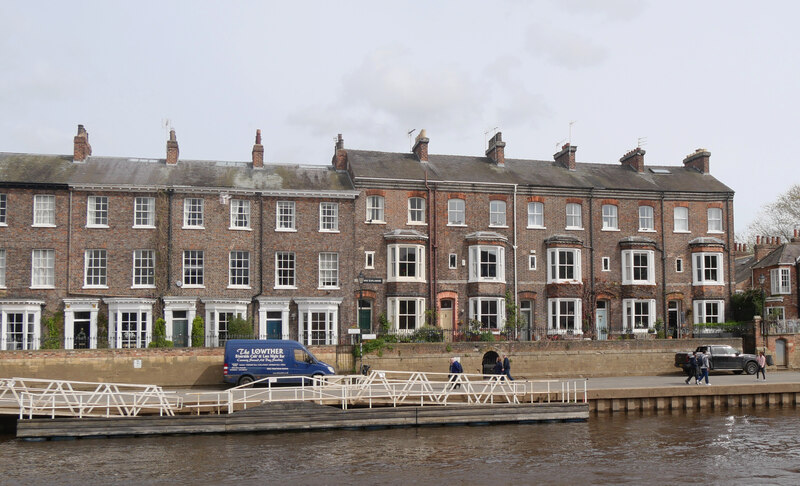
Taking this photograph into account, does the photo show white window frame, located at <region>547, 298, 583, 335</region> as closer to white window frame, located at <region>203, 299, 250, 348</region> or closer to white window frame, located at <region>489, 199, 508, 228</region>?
white window frame, located at <region>489, 199, 508, 228</region>

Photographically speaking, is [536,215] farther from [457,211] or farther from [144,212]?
[144,212]

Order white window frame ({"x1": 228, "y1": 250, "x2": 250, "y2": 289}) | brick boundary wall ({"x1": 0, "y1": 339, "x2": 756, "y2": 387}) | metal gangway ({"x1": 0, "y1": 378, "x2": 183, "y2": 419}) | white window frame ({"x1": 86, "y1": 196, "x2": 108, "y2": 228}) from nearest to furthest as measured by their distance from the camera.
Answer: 1. metal gangway ({"x1": 0, "y1": 378, "x2": 183, "y2": 419})
2. brick boundary wall ({"x1": 0, "y1": 339, "x2": 756, "y2": 387})
3. white window frame ({"x1": 86, "y1": 196, "x2": 108, "y2": 228})
4. white window frame ({"x1": 228, "y1": 250, "x2": 250, "y2": 289})

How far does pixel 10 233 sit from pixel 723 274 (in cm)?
3884

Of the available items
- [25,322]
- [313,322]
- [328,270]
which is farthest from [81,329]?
[328,270]

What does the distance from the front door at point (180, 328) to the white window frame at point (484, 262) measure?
1506 centimetres

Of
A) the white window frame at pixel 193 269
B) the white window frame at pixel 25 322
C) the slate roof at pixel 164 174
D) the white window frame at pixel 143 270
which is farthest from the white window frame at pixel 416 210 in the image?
the white window frame at pixel 25 322

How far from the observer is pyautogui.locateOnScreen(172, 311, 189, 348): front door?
125ft

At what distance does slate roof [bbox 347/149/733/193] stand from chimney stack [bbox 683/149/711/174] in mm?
544

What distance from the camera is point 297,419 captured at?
2562 centimetres

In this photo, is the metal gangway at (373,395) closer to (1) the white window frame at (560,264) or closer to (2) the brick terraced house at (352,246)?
(2) the brick terraced house at (352,246)

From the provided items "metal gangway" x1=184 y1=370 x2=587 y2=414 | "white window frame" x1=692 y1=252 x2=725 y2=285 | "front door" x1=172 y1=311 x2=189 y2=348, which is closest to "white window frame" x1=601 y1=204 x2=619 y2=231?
"white window frame" x1=692 y1=252 x2=725 y2=285

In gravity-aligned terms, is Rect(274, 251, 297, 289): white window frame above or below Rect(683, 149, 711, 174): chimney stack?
below

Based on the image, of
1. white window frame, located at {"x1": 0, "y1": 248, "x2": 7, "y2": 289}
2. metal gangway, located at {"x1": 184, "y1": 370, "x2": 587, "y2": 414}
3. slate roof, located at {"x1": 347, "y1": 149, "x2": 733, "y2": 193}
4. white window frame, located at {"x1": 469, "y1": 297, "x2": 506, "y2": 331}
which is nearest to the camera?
metal gangway, located at {"x1": 184, "y1": 370, "x2": 587, "y2": 414}

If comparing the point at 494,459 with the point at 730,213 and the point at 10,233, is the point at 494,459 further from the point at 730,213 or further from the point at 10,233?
the point at 730,213
